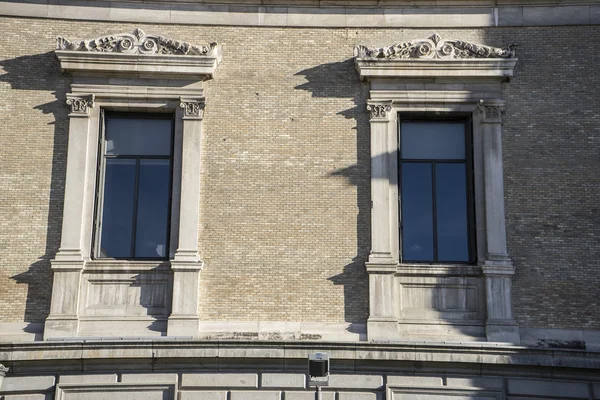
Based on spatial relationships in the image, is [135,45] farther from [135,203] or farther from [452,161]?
[452,161]

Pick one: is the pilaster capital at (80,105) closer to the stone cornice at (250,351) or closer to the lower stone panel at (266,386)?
the stone cornice at (250,351)

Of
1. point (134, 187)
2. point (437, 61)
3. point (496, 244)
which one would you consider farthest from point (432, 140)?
point (134, 187)

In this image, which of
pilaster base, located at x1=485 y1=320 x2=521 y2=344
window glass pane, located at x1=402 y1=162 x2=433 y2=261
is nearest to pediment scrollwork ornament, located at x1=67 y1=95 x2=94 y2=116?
window glass pane, located at x1=402 y1=162 x2=433 y2=261

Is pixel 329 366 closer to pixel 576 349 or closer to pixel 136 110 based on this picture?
pixel 576 349

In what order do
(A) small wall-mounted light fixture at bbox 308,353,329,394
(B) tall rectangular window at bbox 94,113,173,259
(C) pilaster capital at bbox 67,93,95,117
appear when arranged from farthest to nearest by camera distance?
(C) pilaster capital at bbox 67,93,95,117
(B) tall rectangular window at bbox 94,113,173,259
(A) small wall-mounted light fixture at bbox 308,353,329,394

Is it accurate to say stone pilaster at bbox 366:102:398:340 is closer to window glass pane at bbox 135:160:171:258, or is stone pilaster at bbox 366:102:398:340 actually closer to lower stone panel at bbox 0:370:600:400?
lower stone panel at bbox 0:370:600:400

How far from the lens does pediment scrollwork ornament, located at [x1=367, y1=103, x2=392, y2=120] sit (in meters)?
16.8

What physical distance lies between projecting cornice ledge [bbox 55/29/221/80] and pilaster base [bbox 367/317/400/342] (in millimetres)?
5476

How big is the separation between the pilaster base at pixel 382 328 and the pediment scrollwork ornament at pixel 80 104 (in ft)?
21.0

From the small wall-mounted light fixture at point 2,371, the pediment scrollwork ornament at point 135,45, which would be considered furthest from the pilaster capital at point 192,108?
the small wall-mounted light fixture at point 2,371

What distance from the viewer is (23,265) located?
16125 millimetres

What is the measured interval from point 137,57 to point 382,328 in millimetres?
6647

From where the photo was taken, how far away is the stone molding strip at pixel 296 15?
57.1 ft

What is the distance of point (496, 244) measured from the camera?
16.2 metres
